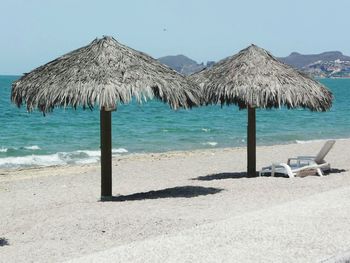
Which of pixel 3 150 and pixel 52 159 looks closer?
pixel 52 159

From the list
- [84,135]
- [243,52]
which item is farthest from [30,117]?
[243,52]

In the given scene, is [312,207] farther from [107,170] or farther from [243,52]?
[243,52]

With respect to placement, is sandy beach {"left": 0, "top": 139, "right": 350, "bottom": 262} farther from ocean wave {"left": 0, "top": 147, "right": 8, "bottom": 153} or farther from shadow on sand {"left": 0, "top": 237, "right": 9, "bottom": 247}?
ocean wave {"left": 0, "top": 147, "right": 8, "bottom": 153}

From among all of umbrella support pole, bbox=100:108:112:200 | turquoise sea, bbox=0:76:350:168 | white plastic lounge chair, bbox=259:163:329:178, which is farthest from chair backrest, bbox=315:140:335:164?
turquoise sea, bbox=0:76:350:168

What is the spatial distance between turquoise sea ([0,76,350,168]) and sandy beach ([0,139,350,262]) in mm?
7077

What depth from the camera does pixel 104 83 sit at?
Answer: 9.79 m

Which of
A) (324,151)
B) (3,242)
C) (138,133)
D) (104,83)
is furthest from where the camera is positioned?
(138,133)

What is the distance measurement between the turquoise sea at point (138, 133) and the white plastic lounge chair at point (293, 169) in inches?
344

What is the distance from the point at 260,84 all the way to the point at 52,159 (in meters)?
10.2

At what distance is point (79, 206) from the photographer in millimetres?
9867

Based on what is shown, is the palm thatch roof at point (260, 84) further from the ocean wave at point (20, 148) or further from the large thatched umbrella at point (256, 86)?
the ocean wave at point (20, 148)

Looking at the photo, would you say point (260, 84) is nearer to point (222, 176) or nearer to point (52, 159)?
point (222, 176)

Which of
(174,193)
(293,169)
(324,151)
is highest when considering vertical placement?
(324,151)

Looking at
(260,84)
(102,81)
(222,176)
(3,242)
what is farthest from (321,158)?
(3,242)
